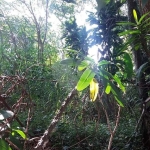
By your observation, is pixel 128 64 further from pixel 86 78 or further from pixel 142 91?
pixel 142 91

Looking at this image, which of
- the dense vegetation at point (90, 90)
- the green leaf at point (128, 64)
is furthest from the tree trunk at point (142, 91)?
the green leaf at point (128, 64)

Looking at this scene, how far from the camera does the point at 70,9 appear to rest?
7488mm

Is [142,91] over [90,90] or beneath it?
beneath

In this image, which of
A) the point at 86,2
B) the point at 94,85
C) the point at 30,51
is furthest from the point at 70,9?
the point at 94,85

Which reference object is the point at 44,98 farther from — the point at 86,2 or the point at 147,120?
the point at 86,2

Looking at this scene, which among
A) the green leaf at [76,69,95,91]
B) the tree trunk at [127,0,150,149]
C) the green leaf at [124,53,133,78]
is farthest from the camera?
the tree trunk at [127,0,150,149]

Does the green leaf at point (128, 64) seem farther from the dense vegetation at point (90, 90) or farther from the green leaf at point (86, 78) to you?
the green leaf at point (86, 78)

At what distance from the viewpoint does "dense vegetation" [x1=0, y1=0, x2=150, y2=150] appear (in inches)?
27.7

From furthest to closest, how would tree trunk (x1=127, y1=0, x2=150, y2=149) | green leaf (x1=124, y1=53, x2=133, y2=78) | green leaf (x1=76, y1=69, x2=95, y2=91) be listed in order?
tree trunk (x1=127, y1=0, x2=150, y2=149), green leaf (x1=124, y1=53, x2=133, y2=78), green leaf (x1=76, y1=69, x2=95, y2=91)

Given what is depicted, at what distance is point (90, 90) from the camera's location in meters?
0.72

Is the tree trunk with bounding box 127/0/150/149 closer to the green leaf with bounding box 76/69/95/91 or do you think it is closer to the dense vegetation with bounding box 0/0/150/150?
the dense vegetation with bounding box 0/0/150/150

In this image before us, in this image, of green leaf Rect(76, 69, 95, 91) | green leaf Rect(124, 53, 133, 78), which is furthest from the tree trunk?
green leaf Rect(76, 69, 95, 91)

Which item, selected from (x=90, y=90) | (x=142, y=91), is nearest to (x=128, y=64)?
(x=90, y=90)

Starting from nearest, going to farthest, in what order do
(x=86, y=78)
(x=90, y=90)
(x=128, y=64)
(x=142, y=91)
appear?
(x=86, y=78) → (x=90, y=90) → (x=128, y=64) → (x=142, y=91)
